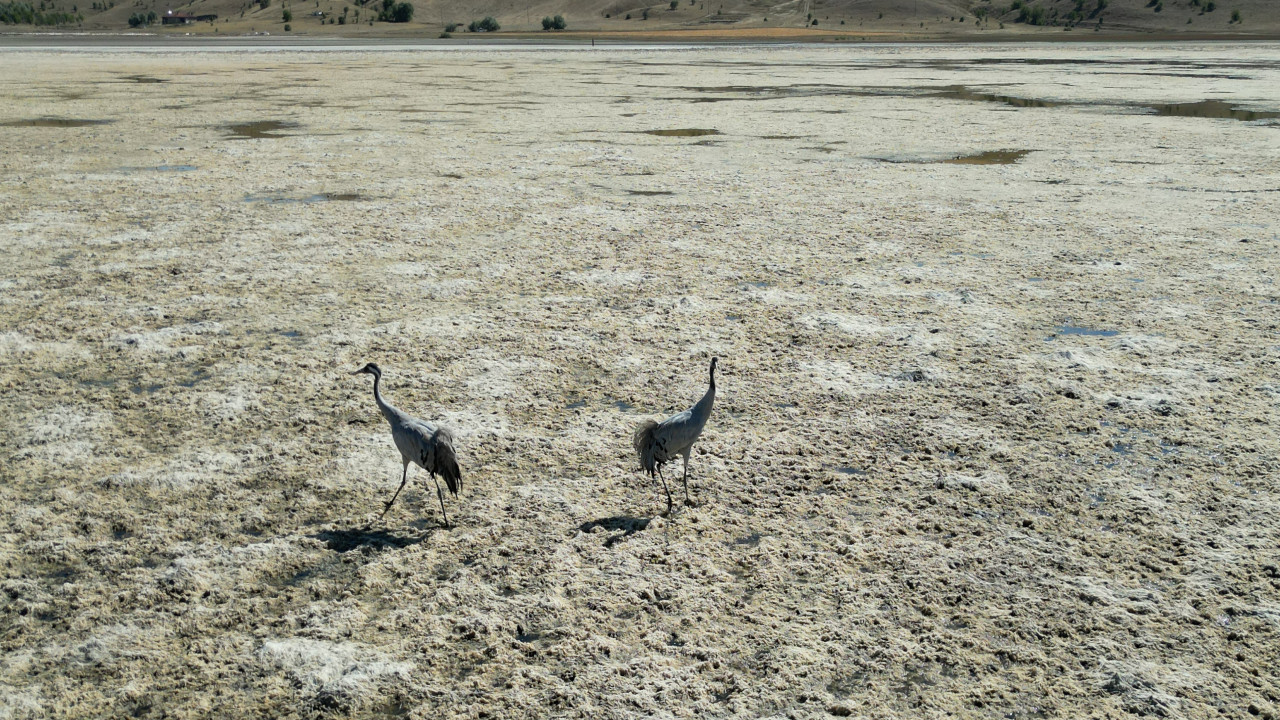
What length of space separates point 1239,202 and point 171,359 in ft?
37.4

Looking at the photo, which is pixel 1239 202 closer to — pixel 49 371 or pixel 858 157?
pixel 858 157

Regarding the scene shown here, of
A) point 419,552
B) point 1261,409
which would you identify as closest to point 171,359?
point 419,552

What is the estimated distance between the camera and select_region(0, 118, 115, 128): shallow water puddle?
17.4 m

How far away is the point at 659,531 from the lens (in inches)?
169

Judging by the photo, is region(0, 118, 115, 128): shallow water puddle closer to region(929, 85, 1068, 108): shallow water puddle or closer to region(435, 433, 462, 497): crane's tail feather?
region(435, 433, 462, 497): crane's tail feather

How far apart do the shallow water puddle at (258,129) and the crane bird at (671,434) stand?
45.5ft

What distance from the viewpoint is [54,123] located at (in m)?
17.8

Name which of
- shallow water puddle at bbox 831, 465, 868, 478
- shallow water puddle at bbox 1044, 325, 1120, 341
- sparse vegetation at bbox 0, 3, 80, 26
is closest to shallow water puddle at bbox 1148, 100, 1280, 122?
shallow water puddle at bbox 1044, 325, 1120, 341

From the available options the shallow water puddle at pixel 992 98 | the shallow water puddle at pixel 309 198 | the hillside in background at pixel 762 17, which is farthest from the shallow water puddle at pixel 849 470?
the hillside in background at pixel 762 17

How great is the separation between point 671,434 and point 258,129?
1534cm

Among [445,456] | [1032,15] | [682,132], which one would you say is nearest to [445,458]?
[445,456]

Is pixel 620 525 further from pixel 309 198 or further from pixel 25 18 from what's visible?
pixel 25 18

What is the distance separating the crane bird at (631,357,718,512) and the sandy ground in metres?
0.31

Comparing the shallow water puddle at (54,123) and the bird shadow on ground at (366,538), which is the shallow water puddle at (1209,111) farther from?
the shallow water puddle at (54,123)
